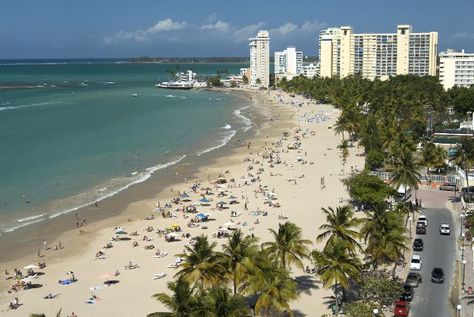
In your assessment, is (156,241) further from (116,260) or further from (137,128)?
(137,128)

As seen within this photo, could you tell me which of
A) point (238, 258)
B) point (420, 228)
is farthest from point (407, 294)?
point (420, 228)

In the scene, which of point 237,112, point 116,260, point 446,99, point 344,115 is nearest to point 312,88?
point 237,112

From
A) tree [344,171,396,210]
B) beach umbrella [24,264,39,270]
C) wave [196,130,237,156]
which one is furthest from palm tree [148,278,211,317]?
wave [196,130,237,156]

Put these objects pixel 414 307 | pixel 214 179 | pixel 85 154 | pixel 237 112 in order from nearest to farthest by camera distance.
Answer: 1. pixel 414 307
2. pixel 214 179
3. pixel 85 154
4. pixel 237 112

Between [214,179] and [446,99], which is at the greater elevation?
[446,99]

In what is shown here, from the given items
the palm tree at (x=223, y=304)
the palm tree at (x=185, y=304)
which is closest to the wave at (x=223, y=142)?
the palm tree at (x=223, y=304)

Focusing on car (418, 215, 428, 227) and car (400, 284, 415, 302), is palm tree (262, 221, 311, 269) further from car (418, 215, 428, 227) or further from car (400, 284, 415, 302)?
car (418, 215, 428, 227)
